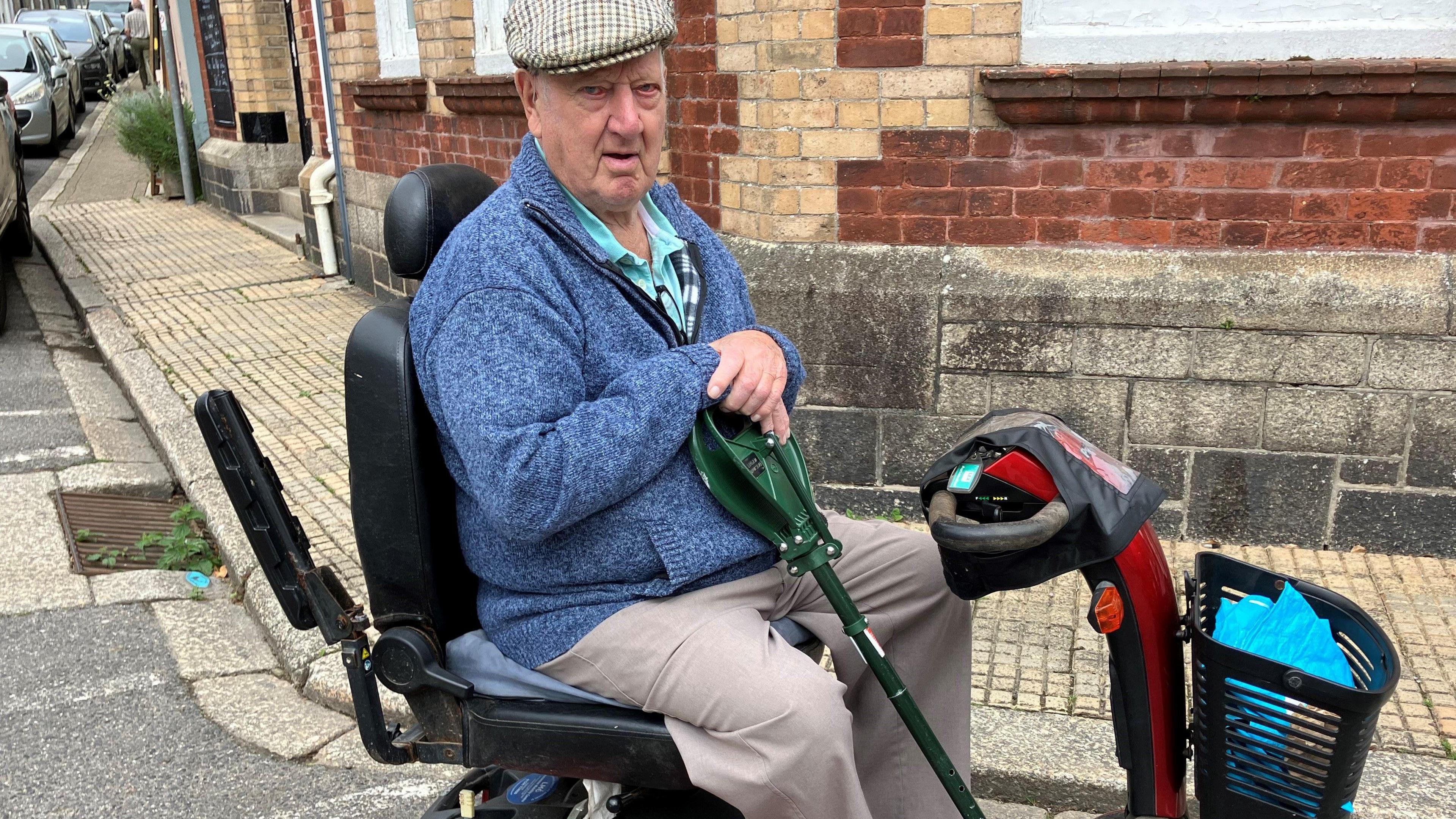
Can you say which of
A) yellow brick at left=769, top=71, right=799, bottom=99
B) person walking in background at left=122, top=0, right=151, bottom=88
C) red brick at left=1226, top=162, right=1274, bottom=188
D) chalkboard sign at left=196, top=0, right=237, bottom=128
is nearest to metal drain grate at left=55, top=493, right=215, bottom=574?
yellow brick at left=769, top=71, right=799, bottom=99

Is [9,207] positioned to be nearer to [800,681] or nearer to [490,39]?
[490,39]

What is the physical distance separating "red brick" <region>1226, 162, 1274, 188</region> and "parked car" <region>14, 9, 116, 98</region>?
84.1 ft

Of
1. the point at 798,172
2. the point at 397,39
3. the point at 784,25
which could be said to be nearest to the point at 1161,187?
the point at 798,172

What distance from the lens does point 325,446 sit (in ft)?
17.5

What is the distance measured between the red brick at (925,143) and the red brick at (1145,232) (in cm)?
56

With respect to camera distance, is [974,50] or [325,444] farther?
[325,444]

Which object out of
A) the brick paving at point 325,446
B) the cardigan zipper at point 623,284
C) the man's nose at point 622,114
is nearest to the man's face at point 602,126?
the man's nose at point 622,114

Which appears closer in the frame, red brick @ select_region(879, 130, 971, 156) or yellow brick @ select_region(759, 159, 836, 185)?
red brick @ select_region(879, 130, 971, 156)

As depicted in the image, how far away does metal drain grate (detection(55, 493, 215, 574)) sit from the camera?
4293 millimetres

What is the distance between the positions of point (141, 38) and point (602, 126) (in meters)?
20.1

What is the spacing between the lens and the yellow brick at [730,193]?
4.28 m

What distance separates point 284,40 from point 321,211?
349cm

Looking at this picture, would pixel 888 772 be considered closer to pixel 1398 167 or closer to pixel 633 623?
pixel 633 623

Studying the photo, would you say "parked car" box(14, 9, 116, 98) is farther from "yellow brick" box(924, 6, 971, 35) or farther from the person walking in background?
"yellow brick" box(924, 6, 971, 35)
